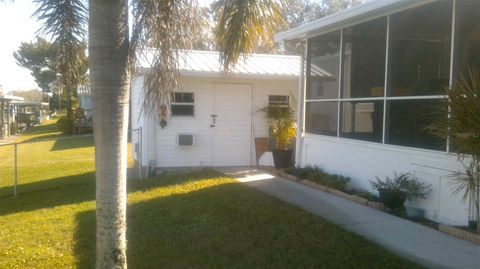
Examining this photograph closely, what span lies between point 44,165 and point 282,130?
339 inches

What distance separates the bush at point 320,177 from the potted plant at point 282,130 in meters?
0.83

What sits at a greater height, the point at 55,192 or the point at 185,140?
the point at 185,140

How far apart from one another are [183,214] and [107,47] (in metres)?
4.22

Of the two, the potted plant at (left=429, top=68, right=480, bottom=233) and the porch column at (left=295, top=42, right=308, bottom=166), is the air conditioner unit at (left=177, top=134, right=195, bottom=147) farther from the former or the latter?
the potted plant at (left=429, top=68, right=480, bottom=233)

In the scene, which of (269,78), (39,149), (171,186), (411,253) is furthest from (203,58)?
(39,149)

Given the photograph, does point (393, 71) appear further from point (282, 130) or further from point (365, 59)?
point (282, 130)

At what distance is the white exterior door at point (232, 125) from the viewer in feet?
43.2

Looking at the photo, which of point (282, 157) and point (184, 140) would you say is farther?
point (184, 140)

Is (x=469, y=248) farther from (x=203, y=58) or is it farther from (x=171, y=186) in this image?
(x=203, y=58)

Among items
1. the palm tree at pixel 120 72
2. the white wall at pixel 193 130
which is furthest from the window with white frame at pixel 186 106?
the palm tree at pixel 120 72

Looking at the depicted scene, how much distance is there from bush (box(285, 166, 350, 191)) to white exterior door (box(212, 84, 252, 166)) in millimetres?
2313

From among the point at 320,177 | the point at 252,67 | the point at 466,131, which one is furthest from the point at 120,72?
the point at 252,67

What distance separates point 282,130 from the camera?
1223 cm

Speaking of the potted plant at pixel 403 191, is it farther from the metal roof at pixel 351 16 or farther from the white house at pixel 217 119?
the white house at pixel 217 119
